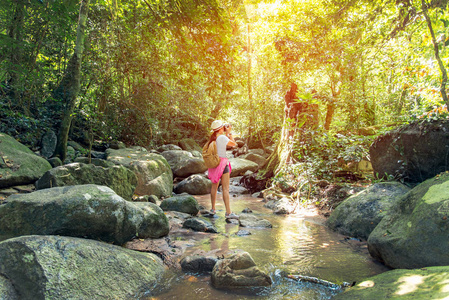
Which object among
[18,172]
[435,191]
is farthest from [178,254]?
[18,172]

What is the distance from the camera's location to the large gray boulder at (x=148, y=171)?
787 cm

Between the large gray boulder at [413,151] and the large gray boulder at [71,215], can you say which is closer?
the large gray boulder at [71,215]

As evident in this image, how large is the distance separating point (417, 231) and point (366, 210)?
1915mm

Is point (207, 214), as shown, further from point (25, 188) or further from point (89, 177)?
point (25, 188)

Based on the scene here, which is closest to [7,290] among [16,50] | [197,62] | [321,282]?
[321,282]

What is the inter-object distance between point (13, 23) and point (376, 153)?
11.5 m

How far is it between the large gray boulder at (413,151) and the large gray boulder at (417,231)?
1.35m

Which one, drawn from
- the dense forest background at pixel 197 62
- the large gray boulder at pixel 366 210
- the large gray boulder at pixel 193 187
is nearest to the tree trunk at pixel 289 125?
the dense forest background at pixel 197 62

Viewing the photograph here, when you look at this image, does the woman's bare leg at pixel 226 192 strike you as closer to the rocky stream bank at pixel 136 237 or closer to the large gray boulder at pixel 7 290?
the rocky stream bank at pixel 136 237

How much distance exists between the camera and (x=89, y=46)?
9555 mm

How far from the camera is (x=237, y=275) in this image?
317 centimetres

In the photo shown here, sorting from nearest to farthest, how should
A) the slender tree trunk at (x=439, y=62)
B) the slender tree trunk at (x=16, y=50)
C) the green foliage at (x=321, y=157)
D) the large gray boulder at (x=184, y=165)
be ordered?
the slender tree trunk at (x=439, y=62), the green foliage at (x=321, y=157), the slender tree trunk at (x=16, y=50), the large gray boulder at (x=184, y=165)

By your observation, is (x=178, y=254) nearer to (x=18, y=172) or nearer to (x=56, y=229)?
(x=56, y=229)

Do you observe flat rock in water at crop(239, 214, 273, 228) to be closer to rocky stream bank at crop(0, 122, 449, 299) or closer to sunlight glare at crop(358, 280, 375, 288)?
rocky stream bank at crop(0, 122, 449, 299)
